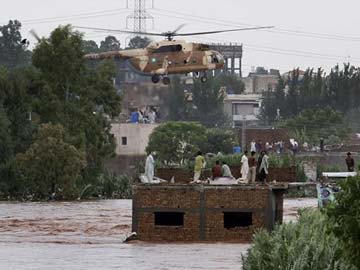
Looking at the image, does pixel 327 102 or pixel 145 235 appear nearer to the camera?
pixel 145 235

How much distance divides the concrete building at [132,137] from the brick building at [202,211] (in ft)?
237

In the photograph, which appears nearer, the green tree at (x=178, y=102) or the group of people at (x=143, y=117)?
the group of people at (x=143, y=117)

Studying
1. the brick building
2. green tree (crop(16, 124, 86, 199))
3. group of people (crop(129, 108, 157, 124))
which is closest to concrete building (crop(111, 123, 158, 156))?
group of people (crop(129, 108, 157, 124))

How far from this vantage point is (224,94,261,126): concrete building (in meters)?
159

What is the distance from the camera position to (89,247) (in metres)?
42.5

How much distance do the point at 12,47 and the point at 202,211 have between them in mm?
112244

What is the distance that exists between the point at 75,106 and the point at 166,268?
147 ft

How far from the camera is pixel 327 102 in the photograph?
471ft

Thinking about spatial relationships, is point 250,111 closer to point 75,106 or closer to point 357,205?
point 75,106

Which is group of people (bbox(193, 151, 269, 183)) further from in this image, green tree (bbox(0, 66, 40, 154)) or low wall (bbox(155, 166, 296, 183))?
green tree (bbox(0, 66, 40, 154))

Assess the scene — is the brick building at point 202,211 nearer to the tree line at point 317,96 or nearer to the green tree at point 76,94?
the green tree at point 76,94

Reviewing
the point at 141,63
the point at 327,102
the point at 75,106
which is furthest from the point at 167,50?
the point at 327,102

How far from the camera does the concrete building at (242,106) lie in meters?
159

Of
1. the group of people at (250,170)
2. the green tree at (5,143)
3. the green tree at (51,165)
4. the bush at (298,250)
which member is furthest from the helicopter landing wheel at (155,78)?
the bush at (298,250)
